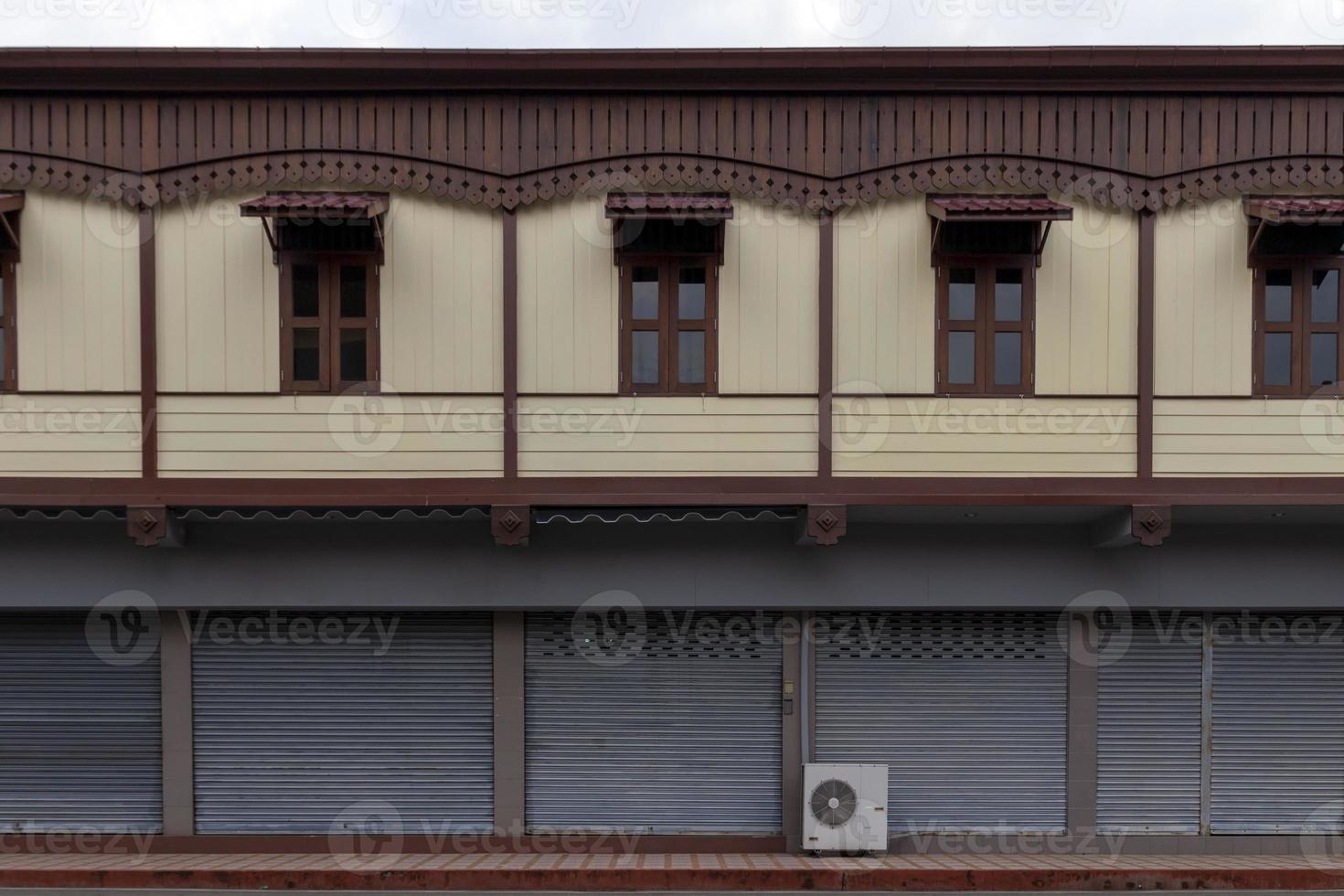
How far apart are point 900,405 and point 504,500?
3738 mm

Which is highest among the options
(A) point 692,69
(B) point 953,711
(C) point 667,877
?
(A) point 692,69

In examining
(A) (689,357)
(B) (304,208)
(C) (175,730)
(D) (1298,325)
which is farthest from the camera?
(C) (175,730)

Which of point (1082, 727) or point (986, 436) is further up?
point (986, 436)

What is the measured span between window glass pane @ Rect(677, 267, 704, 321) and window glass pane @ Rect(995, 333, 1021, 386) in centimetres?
280

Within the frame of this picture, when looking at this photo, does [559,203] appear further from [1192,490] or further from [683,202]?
[1192,490]

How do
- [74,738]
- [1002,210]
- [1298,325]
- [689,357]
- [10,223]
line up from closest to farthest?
1. [1002,210]
2. [10,223]
3. [1298,325]
4. [689,357]
5. [74,738]

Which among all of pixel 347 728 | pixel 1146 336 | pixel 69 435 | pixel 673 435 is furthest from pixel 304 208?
pixel 1146 336

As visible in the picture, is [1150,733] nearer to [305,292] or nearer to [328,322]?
[328,322]

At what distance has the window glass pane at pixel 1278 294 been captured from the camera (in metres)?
9.07

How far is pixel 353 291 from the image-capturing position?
9.08m

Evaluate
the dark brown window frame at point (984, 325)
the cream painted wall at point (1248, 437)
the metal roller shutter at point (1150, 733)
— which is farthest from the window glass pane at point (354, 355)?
the metal roller shutter at point (1150, 733)

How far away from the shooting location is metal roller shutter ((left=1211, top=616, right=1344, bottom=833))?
9586mm

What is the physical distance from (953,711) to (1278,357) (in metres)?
4.55

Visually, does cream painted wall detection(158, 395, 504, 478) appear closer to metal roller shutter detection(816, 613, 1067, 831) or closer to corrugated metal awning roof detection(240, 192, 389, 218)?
corrugated metal awning roof detection(240, 192, 389, 218)
